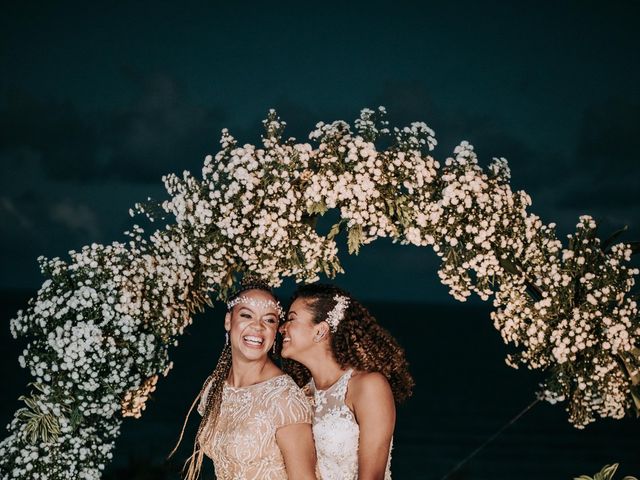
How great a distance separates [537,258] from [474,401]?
136 ft

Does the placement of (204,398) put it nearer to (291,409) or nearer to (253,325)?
(253,325)

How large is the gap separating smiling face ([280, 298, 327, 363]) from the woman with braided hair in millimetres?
90

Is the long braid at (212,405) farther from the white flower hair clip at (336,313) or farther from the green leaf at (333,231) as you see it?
the green leaf at (333,231)

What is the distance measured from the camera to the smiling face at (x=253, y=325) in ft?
14.7

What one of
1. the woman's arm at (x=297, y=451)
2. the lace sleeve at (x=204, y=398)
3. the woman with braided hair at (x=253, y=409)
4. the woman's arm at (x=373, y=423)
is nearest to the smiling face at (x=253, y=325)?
the woman with braided hair at (x=253, y=409)

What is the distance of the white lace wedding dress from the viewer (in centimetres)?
451

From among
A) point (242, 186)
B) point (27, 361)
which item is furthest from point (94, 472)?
point (242, 186)

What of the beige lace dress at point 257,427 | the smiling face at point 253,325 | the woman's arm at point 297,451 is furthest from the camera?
the smiling face at point 253,325

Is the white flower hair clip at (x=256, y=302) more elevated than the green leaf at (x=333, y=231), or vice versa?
the green leaf at (x=333, y=231)

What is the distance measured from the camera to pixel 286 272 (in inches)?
212

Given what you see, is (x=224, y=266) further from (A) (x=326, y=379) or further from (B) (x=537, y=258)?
(B) (x=537, y=258)

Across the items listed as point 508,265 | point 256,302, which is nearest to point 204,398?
point 256,302

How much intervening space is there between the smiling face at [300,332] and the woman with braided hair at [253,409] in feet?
0.29

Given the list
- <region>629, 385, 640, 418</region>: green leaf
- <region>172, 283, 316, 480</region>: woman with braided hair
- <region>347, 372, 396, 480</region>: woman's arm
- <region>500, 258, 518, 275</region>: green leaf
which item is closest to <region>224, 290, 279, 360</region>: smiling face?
<region>172, 283, 316, 480</region>: woman with braided hair
